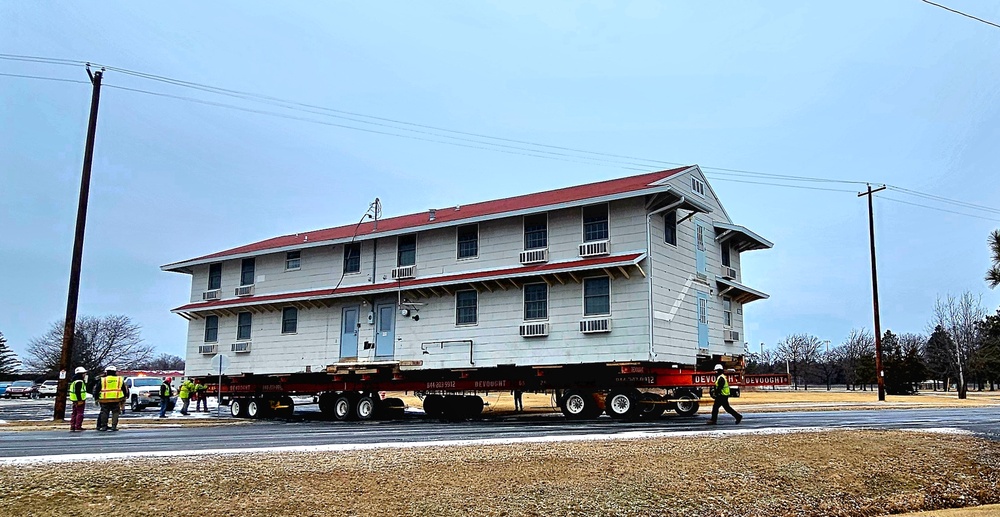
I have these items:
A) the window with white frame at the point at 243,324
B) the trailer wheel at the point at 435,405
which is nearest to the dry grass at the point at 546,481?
the trailer wheel at the point at 435,405

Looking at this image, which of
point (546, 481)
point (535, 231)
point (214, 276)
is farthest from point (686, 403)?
point (214, 276)

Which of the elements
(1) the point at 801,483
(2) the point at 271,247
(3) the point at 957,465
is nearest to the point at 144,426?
(2) the point at 271,247

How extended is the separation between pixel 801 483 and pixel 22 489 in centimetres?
957

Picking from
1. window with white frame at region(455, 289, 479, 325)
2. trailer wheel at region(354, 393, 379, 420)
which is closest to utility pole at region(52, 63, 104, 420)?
trailer wheel at region(354, 393, 379, 420)

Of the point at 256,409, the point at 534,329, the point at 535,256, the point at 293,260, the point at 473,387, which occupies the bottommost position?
the point at 256,409

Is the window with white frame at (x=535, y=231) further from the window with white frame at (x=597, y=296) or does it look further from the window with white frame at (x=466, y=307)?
the window with white frame at (x=466, y=307)

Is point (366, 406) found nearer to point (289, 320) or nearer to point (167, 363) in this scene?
point (289, 320)

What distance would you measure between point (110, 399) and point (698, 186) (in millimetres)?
18399

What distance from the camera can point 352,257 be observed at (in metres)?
30.6

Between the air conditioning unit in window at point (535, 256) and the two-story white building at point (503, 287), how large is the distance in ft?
0.14

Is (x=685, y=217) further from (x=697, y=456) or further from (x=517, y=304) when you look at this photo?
(x=697, y=456)

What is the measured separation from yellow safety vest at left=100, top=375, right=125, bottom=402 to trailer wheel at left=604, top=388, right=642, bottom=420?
13.0 metres

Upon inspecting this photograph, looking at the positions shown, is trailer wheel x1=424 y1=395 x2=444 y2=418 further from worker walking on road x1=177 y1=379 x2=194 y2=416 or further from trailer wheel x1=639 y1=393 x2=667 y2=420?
worker walking on road x1=177 y1=379 x2=194 y2=416

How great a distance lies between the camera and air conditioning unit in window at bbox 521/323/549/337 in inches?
980
